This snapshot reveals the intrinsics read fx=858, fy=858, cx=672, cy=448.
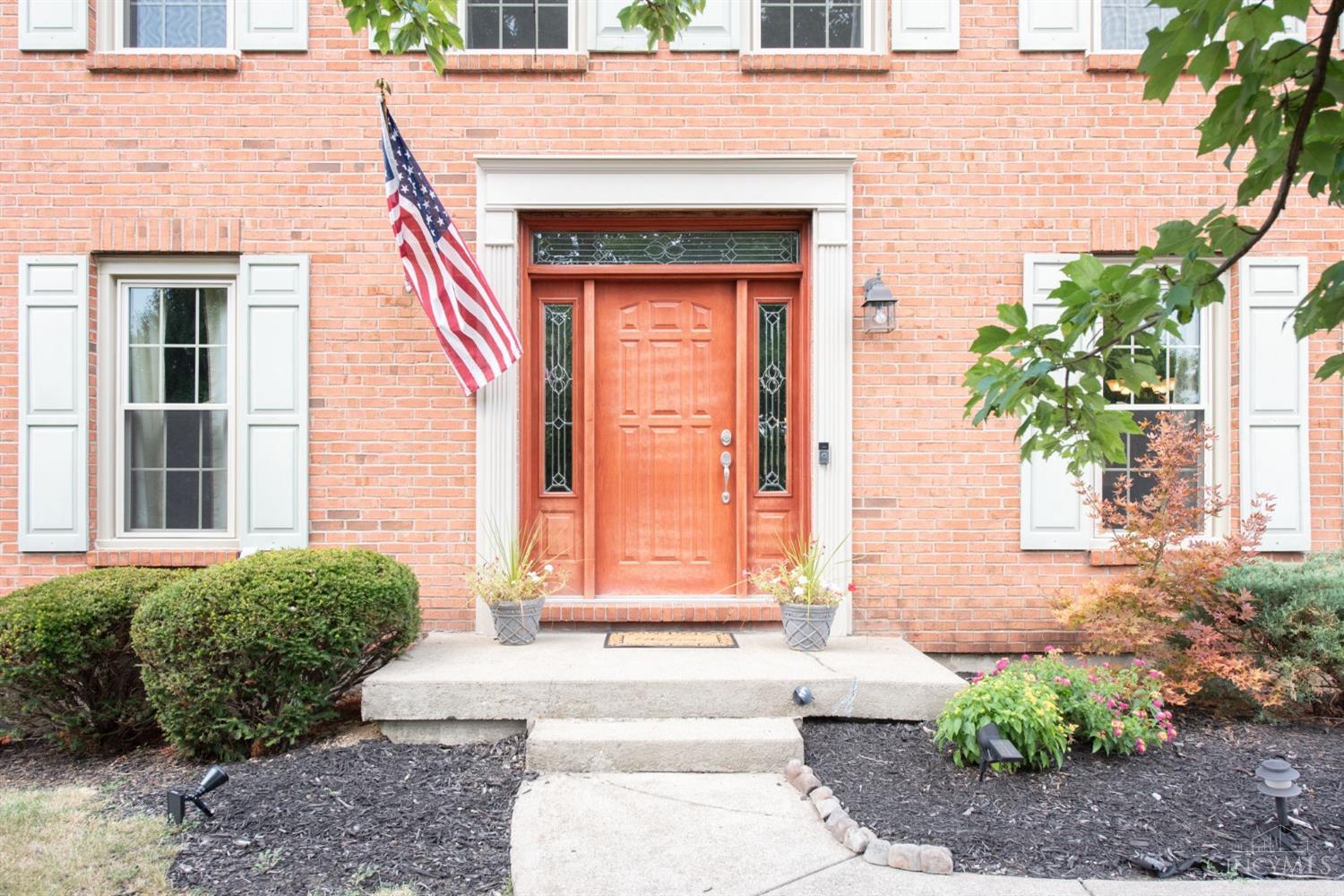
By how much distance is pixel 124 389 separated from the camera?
5.59 meters

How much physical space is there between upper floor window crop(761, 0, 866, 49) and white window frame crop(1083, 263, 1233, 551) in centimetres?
225

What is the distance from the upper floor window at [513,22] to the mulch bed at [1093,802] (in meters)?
4.60

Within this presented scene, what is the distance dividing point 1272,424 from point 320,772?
19.2ft

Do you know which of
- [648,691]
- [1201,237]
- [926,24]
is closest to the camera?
[1201,237]

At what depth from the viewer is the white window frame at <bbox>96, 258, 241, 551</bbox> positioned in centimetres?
550

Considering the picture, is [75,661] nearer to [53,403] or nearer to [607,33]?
[53,403]

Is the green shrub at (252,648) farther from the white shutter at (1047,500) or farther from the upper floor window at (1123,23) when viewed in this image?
the upper floor window at (1123,23)

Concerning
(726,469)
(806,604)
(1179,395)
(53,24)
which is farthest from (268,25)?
(1179,395)

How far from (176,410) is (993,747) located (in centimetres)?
523

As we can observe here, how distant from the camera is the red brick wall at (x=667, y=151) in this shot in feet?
17.8

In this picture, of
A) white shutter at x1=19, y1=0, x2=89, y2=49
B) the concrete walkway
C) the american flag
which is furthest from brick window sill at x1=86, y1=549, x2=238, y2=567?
white shutter at x1=19, y1=0, x2=89, y2=49

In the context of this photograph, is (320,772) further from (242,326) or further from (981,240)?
(981,240)

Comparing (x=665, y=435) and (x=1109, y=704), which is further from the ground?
(x=665, y=435)

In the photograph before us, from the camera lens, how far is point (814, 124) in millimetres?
5504
